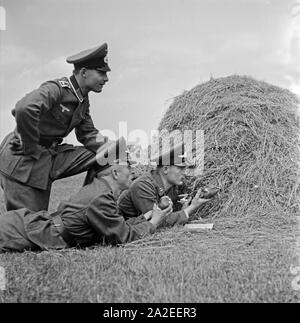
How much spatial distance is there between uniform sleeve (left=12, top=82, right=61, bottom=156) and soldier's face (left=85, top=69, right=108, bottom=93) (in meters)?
0.39

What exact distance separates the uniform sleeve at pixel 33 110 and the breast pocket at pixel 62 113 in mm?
148

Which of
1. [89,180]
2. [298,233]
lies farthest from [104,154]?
[298,233]

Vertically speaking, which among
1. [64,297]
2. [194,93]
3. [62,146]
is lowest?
[64,297]

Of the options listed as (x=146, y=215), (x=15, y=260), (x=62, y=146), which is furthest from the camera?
(x=62, y=146)

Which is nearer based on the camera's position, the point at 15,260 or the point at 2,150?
the point at 15,260

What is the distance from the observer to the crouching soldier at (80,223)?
5051 millimetres

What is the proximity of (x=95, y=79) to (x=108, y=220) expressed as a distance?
1.82 m

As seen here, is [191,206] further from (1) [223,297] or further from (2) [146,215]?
(1) [223,297]

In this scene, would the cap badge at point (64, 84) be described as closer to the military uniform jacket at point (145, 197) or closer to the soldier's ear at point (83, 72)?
the soldier's ear at point (83, 72)

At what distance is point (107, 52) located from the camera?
612cm

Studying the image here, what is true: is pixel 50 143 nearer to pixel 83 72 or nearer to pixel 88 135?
pixel 88 135

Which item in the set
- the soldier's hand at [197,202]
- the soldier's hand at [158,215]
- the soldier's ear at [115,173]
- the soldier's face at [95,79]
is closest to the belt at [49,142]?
the soldier's face at [95,79]
